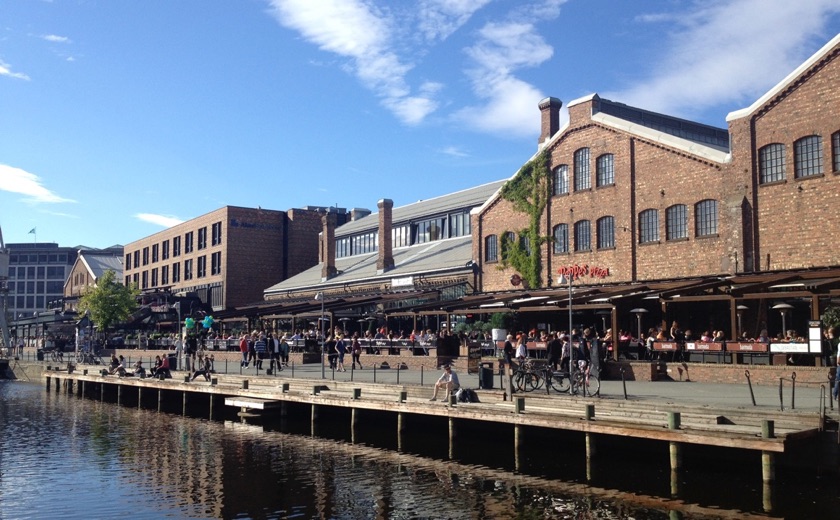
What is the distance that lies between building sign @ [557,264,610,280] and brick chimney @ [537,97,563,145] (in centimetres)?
809

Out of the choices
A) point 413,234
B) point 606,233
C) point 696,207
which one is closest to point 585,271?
point 606,233

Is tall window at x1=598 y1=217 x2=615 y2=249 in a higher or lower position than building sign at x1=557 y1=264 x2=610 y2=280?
higher

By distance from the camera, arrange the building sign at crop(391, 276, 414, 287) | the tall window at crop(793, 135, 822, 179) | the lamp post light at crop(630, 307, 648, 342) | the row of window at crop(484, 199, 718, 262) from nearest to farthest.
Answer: the tall window at crop(793, 135, 822, 179), the lamp post light at crop(630, 307, 648, 342), the row of window at crop(484, 199, 718, 262), the building sign at crop(391, 276, 414, 287)

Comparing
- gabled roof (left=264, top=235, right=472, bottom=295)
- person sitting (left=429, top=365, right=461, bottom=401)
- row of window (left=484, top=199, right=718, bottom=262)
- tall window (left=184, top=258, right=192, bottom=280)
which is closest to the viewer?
person sitting (left=429, top=365, right=461, bottom=401)

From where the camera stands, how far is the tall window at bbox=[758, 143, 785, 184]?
29.8 meters

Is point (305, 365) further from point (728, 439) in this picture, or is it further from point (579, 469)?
point (728, 439)

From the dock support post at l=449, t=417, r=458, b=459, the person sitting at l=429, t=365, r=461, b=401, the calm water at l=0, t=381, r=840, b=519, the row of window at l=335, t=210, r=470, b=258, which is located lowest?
the calm water at l=0, t=381, r=840, b=519

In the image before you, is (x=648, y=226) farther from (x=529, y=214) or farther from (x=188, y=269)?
(x=188, y=269)

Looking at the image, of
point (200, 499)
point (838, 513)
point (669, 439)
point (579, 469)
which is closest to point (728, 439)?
point (669, 439)

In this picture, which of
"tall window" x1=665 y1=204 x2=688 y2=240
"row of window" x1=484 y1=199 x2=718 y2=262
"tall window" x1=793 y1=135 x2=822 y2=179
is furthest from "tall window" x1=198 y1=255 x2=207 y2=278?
"tall window" x1=793 y1=135 x2=822 y2=179

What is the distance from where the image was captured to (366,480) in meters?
18.9

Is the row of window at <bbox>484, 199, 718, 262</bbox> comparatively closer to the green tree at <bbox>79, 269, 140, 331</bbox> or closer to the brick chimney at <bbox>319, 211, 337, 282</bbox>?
the brick chimney at <bbox>319, 211, 337, 282</bbox>

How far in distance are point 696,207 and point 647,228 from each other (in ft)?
8.78

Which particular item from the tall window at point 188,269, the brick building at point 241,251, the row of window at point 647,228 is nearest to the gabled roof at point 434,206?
the brick building at point 241,251
